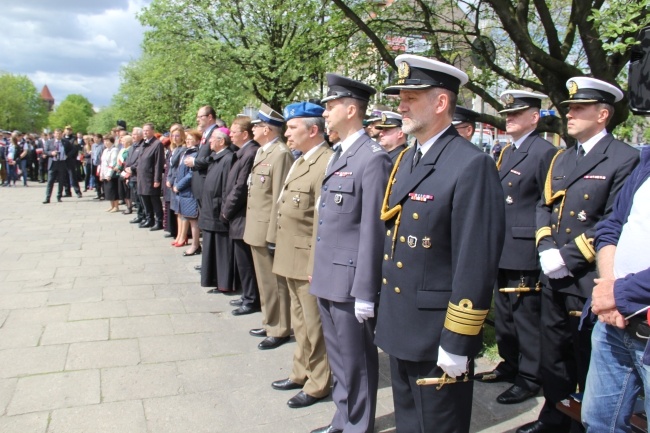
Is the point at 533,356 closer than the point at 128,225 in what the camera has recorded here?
Yes

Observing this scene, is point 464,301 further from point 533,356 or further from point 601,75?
point 601,75

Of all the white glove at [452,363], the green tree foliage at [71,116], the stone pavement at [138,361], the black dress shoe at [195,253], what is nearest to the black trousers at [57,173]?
the stone pavement at [138,361]

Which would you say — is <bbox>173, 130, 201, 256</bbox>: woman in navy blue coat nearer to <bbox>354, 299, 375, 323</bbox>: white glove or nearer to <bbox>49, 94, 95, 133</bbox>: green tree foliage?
<bbox>354, 299, 375, 323</bbox>: white glove

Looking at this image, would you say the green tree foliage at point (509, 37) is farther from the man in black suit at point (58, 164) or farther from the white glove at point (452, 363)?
the man in black suit at point (58, 164)

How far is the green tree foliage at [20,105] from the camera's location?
305ft

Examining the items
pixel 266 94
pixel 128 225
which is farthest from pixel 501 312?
pixel 266 94

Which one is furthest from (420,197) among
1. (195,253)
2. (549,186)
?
(195,253)

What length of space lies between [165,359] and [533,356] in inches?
120

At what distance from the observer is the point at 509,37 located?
24.4 feet

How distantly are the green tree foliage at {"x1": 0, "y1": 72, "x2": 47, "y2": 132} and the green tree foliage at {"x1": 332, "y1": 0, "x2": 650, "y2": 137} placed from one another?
334ft

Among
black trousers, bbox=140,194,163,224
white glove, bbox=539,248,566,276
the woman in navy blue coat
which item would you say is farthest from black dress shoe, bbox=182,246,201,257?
white glove, bbox=539,248,566,276

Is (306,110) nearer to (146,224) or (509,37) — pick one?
(509,37)

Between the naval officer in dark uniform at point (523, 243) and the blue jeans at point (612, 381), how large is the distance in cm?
149

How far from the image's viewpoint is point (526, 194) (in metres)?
4.06
